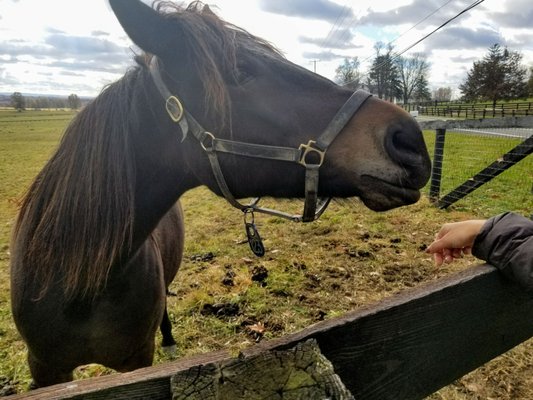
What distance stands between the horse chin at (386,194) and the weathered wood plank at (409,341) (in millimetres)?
448

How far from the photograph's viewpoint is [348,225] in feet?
21.9

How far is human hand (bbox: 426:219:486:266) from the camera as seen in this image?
1.63 m

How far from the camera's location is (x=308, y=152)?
1793 millimetres

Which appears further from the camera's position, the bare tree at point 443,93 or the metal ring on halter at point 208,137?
the bare tree at point 443,93

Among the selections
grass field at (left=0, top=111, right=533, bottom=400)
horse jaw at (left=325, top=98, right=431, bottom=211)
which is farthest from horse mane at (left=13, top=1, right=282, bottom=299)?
grass field at (left=0, top=111, right=533, bottom=400)

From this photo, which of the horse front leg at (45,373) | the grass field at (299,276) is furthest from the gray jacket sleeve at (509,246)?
the horse front leg at (45,373)

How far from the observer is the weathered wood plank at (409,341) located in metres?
0.89

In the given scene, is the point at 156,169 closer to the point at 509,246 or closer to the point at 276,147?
the point at 276,147

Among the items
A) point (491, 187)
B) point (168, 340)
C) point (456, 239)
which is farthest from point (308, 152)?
point (491, 187)

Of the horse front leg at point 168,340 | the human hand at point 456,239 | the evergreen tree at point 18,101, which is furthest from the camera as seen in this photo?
the evergreen tree at point 18,101

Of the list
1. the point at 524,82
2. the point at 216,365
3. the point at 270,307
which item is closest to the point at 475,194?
the point at 270,307

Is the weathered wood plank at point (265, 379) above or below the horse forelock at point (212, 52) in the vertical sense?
below

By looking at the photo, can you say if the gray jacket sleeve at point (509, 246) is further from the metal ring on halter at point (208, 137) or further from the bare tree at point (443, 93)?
the bare tree at point (443, 93)

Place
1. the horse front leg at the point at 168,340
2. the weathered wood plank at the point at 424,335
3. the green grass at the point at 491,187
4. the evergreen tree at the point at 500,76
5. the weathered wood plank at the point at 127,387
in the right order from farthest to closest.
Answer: the evergreen tree at the point at 500,76 → the green grass at the point at 491,187 → the horse front leg at the point at 168,340 → the weathered wood plank at the point at 424,335 → the weathered wood plank at the point at 127,387
